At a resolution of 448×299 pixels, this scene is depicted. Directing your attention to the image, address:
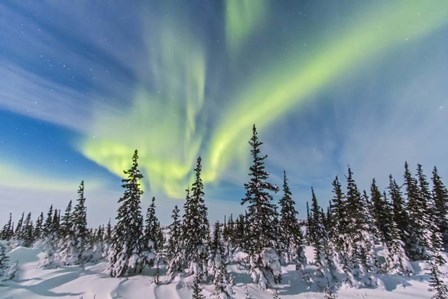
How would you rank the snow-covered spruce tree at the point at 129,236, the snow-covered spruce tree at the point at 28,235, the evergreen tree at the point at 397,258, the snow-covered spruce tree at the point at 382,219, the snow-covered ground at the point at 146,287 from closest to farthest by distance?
the snow-covered ground at the point at 146,287 → the snow-covered spruce tree at the point at 129,236 → the evergreen tree at the point at 397,258 → the snow-covered spruce tree at the point at 382,219 → the snow-covered spruce tree at the point at 28,235

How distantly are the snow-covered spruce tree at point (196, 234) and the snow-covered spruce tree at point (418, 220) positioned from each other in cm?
3473

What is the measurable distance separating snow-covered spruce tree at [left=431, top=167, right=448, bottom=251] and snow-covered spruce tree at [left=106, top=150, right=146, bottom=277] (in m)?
45.7

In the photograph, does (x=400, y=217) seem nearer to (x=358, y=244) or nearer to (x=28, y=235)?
(x=358, y=244)

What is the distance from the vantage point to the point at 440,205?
49.0 metres

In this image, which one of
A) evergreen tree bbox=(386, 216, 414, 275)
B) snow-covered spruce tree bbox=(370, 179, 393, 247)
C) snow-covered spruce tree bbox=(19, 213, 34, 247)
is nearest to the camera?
evergreen tree bbox=(386, 216, 414, 275)

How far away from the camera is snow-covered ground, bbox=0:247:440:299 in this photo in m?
20.4

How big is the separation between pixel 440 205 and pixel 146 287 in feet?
170

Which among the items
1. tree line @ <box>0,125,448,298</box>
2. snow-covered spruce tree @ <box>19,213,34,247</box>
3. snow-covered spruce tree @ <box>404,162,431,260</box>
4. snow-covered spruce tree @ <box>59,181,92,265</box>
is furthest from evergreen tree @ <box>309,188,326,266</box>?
snow-covered spruce tree @ <box>19,213,34,247</box>

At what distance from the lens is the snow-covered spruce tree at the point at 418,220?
139ft

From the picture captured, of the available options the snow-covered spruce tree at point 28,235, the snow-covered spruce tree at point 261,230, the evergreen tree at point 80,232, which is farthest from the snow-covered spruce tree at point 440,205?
the snow-covered spruce tree at point 28,235

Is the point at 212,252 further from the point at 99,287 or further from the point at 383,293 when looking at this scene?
the point at 383,293

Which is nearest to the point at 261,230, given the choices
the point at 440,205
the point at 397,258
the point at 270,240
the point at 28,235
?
the point at 270,240

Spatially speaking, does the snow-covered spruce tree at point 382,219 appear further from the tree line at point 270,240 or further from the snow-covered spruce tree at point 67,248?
the snow-covered spruce tree at point 67,248

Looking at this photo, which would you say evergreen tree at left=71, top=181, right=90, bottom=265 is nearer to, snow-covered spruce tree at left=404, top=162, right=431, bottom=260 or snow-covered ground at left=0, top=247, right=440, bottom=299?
snow-covered ground at left=0, top=247, right=440, bottom=299
